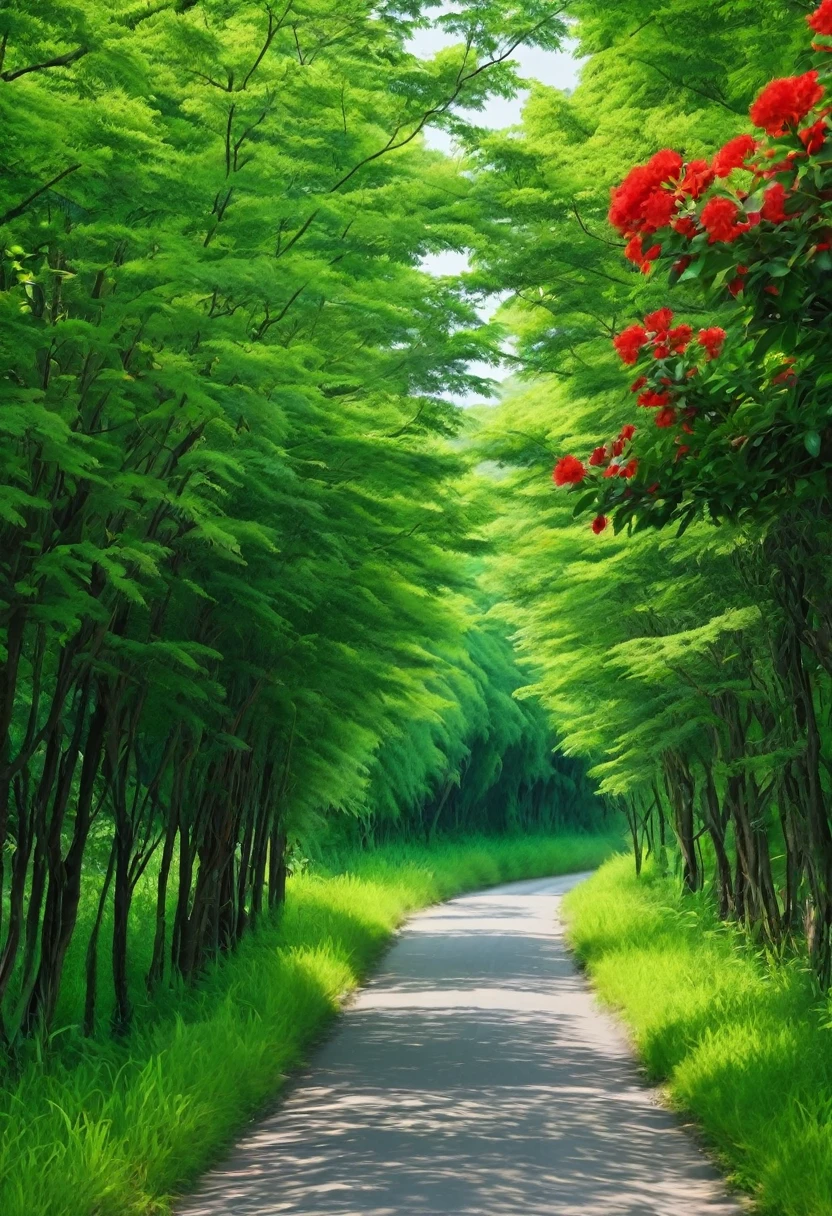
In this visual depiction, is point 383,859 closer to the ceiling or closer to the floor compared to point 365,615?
closer to the floor

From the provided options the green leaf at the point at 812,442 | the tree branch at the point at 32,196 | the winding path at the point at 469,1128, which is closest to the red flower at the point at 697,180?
the green leaf at the point at 812,442

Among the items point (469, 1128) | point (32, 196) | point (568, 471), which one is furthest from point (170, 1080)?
point (32, 196)

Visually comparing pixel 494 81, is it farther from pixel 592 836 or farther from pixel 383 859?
pixel 592 836

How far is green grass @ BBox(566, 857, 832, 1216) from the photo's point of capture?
550 centimetres

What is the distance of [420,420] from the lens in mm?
10133

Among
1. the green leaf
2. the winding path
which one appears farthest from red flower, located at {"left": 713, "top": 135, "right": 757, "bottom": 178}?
the winding path

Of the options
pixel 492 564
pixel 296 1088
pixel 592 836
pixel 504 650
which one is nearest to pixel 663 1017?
pixel 296 1088

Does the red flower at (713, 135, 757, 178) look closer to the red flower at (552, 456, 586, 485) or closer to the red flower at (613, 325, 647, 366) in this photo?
the red flower at (613, 325, 647, 366)

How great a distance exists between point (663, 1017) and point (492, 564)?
730 cm

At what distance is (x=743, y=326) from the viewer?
16.0ft

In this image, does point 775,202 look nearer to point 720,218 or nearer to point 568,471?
point 720,218

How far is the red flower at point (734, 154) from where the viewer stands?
183 inches

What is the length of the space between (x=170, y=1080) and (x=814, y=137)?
483 centimetres

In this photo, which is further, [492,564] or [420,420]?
[492,564]
